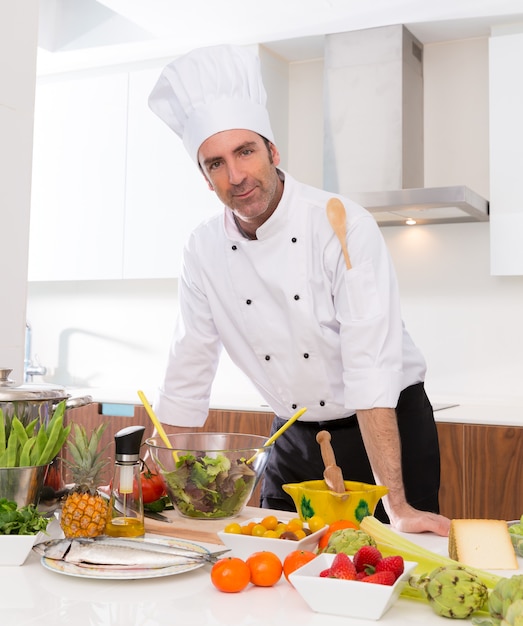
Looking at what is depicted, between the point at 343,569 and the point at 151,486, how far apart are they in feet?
1.74

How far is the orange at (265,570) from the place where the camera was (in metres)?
0.97

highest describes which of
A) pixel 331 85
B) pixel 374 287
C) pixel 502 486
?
pixel 331 85

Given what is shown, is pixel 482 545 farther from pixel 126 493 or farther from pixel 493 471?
pixel 493 471

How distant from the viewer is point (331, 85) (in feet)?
10.7

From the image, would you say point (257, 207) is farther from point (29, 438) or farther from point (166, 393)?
point (29, 438)

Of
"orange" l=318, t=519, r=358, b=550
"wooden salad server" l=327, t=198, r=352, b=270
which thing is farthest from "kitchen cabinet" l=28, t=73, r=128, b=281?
"orange" l=318, t=519, r=358, b=550

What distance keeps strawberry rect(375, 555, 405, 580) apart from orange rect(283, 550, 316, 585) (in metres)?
0.10

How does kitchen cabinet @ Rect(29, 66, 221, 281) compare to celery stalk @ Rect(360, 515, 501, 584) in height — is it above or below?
above

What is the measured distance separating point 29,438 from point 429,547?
2.05 ft

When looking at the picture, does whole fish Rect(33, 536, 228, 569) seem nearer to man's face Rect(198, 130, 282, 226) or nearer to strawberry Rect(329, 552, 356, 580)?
strawberry Rect(329, 552, 356, 580)

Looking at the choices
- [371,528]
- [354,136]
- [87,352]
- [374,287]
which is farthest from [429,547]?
[87,352]

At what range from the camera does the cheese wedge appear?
1.07 metres

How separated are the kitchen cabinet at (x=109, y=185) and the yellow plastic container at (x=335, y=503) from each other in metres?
2.19

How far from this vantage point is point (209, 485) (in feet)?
4.19
